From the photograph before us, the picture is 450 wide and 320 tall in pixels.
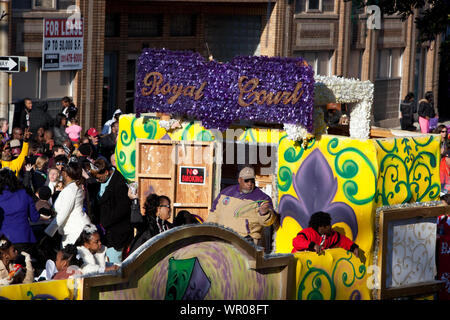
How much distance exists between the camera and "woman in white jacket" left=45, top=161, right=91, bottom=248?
1142 cm

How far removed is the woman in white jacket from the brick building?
10.4 meters

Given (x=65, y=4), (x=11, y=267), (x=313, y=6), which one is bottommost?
(x=11, y=267)

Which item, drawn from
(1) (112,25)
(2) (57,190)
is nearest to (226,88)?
(2) (57,190)

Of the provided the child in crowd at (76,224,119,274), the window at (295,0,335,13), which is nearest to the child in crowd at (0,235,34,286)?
the child in crowd at (76,224,119,274)

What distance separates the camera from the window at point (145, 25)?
25.9m

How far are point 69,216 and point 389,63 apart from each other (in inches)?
1007

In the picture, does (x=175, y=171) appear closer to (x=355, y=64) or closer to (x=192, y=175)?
(x=192, y=175)

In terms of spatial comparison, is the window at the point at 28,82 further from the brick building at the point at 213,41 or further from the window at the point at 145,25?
the window at the point at 145,25

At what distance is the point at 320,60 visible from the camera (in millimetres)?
31562

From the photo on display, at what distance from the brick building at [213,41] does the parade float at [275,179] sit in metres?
7.70

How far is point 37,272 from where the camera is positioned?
437 inches

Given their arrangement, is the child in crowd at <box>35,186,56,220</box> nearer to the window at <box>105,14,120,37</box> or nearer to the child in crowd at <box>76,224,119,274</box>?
the child in crowd at <box>76,224,119,274</box>

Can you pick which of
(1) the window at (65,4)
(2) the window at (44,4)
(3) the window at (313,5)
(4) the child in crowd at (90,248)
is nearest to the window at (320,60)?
(3) the window at (313,5)
